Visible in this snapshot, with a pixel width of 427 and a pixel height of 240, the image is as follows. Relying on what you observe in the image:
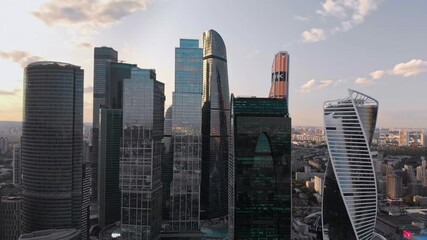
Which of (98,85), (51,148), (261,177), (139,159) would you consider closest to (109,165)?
(51,148)

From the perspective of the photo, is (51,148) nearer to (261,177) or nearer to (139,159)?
(139,159)

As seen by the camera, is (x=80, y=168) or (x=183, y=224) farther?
(x=183, y=224)

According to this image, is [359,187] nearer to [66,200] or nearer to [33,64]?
[66,200]

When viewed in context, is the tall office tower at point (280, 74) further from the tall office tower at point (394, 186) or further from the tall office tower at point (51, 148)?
the tall office tower at point (51, 148)

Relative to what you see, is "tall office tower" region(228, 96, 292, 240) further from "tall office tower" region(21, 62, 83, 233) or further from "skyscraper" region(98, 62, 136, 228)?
"skyscraper" region(98, 62, 136, 228)

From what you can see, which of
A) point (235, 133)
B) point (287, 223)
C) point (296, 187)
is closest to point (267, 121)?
point (235, 133)

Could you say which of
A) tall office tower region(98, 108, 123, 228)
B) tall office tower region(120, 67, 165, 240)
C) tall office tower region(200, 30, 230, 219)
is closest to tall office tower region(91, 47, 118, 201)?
tall office tower region(98, 108, 123, 228)
